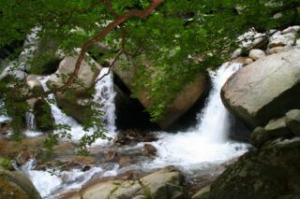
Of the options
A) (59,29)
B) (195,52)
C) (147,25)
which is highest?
(59,29)

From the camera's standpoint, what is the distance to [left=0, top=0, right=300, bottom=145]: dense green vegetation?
599 cm

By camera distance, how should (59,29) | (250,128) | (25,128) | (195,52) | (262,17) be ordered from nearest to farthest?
(59,29) → (262,17) → (195,52) → (250,128) → (25,128)

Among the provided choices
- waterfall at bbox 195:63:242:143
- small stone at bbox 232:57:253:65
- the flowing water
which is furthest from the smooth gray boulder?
small stone at bbox 232:57:253:65

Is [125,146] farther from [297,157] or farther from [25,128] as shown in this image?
[297,157]

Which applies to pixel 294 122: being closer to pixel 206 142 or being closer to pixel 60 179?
pixel 206 142

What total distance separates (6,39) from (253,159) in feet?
17.2

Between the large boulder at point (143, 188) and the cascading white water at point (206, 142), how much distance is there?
1.77 metres

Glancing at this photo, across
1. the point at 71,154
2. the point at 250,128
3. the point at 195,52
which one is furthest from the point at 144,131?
the point at 195,52

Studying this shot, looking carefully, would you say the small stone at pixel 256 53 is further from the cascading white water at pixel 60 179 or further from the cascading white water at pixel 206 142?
the cascading white water at pixel 60 179

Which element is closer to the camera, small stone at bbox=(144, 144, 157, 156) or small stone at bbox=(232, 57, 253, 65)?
small stone at bbox=(144, 144, 157, 156)

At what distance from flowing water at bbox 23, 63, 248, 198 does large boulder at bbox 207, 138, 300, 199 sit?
83.1 inches

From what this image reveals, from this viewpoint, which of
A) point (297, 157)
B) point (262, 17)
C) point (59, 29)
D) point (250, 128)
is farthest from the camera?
point (250, 128)

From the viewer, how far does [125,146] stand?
1463cm

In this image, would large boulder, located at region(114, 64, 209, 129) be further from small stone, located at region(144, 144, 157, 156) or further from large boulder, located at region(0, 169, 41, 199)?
large boulder, located at region(0, 169, 41, 199)
